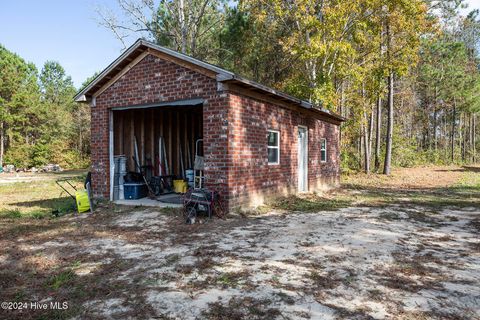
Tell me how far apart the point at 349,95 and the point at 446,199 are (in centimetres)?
1000

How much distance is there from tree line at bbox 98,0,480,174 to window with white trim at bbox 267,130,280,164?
692 cm

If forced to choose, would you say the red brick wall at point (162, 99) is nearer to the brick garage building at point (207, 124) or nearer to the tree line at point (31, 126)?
the brick garage building at point (207, 124)

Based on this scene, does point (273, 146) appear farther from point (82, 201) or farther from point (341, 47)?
point (341, 47)

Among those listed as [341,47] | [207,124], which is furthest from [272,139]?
[341,47]

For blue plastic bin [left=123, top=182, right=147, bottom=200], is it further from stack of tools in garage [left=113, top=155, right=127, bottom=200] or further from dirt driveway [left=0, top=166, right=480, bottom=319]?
dirt driveway [left=0, top=166, right=480, bottom=319]

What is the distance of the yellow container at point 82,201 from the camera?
8594 millimetres

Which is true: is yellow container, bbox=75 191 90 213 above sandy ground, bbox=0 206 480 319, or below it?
above

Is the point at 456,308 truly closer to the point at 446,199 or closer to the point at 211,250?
the point at 211,250

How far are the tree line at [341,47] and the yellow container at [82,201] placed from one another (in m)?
11.7

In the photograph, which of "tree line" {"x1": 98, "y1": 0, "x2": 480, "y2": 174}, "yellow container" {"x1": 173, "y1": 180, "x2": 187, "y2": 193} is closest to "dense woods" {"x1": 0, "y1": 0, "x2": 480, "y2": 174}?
"tree line" {"x1": 98, "y1": 0, "x2": 480, "y2": 174}

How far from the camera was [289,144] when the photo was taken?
1110cm

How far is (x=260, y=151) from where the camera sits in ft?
30.8

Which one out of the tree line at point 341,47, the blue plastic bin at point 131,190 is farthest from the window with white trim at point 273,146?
the tree line at point 341,47

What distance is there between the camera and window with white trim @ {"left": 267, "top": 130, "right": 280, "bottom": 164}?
33.1 feet
